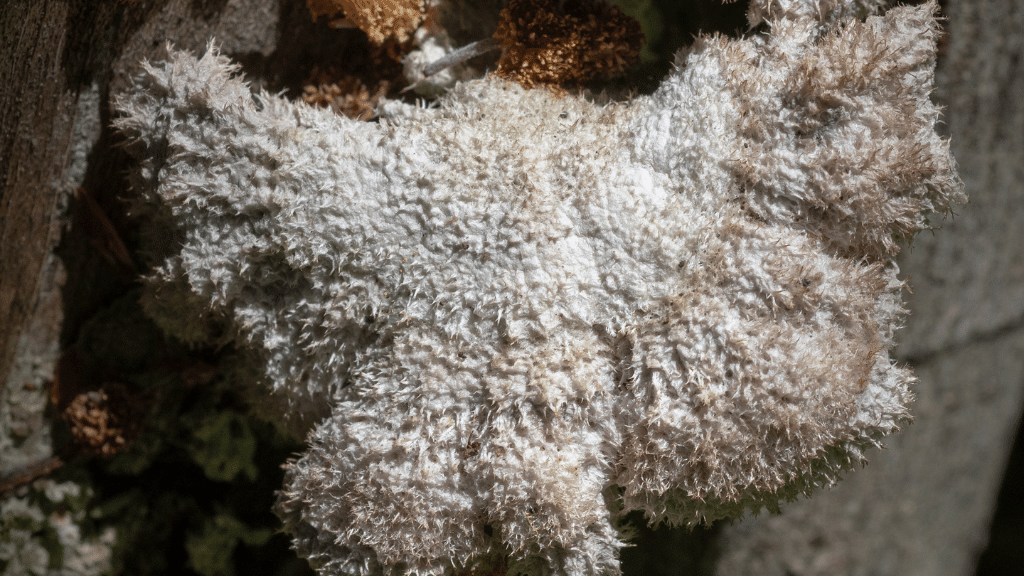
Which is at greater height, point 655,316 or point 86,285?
point 655,316

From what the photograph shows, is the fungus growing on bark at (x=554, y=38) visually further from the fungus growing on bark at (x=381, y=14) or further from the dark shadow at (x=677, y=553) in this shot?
the dark shadow at (x=677, y=553)

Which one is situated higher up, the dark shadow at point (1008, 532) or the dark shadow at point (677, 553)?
the dark shadow at point (677, 553)

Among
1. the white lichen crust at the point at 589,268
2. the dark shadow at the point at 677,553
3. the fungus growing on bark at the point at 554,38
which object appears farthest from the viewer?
the dark shadow at the point at 677,553

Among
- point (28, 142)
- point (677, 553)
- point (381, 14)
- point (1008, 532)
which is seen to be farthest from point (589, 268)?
point (1008, 532)

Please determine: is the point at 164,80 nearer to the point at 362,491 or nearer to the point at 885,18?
the point at 362,491

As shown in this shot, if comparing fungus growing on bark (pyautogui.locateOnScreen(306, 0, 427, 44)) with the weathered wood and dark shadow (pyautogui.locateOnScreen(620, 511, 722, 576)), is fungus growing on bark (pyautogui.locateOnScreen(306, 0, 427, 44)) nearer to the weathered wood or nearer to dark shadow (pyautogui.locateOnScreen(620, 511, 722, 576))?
the weathered wood

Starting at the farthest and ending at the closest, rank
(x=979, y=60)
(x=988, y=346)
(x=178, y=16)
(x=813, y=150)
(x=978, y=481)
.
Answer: (x=978, y=481) → (x=988, y=346) → (x=979, y=60) → (x=178, y=16) → (x=813, y=150)

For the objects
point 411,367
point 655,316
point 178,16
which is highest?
point 178,16

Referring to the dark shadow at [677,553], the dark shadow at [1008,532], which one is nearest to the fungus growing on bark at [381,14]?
the dark shadow at [677,553]

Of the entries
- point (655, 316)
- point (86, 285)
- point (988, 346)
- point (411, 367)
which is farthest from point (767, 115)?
point (988, 346)
